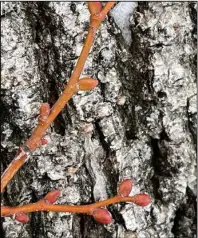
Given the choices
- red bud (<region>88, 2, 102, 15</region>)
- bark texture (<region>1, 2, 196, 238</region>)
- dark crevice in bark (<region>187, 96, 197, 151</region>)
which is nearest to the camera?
red bud (<region>88, 2, 102, 15</region>)

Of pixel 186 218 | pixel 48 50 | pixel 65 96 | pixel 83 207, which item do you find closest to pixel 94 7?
pixel 65 96

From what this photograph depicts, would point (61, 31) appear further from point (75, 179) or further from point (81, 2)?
point (75, 179)

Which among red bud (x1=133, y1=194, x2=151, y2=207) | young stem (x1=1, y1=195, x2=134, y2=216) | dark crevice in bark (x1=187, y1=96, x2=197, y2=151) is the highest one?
dark crevice in bark (x1=187, y1=96, x2=197, y2=151)

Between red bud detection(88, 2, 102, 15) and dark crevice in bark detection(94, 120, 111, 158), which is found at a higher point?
red bud detection(88, 2, 102, 15)

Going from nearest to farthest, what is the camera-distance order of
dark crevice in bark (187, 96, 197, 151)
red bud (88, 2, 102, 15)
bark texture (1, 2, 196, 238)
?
1. red bud (88, 2, 102, 15)
2. bark texture (1, 2, 196, 238)
3. dark crevice in bark (187, 96, 197, 151)

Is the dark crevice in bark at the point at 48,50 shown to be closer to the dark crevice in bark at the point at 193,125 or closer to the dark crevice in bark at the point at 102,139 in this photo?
the dark crevice in bark at the point at 102,139

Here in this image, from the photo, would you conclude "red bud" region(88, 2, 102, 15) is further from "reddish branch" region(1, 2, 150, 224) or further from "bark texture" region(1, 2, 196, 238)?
"bark texture" region(1, 2, 196, 238)

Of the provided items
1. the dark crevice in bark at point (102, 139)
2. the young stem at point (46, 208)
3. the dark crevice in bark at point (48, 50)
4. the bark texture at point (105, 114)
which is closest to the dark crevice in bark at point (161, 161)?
the bark texture at point (105, 114)

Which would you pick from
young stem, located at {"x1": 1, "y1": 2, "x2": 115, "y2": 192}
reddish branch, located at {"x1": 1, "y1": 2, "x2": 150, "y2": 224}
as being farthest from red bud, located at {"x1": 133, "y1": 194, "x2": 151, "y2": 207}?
young stem, located at {"x1": 1, "y1": 2, "x2": 115, "y2": 192}

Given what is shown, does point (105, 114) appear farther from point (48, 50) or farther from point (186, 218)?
point (186, 218)
